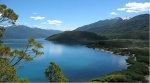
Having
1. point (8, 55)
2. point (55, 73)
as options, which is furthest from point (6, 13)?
point (55, 73)

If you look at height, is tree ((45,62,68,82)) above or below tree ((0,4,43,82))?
below

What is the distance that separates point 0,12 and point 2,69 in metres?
5.22

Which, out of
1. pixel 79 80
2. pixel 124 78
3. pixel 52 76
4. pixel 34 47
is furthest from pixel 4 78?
pixel 79 80

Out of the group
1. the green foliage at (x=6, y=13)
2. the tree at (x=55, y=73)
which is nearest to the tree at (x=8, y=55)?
the green foliage at (x=6, y=13)

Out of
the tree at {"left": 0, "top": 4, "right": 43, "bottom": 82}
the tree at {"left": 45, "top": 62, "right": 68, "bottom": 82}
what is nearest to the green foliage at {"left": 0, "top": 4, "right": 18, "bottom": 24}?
the tree at {"left": 0, "top": 4, "right": 43, "bottom": 82}

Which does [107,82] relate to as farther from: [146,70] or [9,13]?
[9,13]

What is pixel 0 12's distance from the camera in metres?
22.1

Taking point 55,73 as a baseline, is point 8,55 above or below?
above

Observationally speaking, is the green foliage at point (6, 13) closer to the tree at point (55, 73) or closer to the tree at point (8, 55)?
the tree at point (8, 55)

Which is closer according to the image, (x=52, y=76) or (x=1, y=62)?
(x=1, y=62)

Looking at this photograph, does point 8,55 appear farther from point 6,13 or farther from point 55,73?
point 55,73

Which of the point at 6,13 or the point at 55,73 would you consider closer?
the point at 6,13

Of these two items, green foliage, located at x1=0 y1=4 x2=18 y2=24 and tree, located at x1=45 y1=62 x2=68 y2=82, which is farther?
tree, located at x1=45 y1=62 x2=68 y2=82

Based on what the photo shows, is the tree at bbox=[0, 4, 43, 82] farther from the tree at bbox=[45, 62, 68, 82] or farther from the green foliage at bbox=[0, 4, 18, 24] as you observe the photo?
the tree at bbox=[45, 62, 68, 82]
